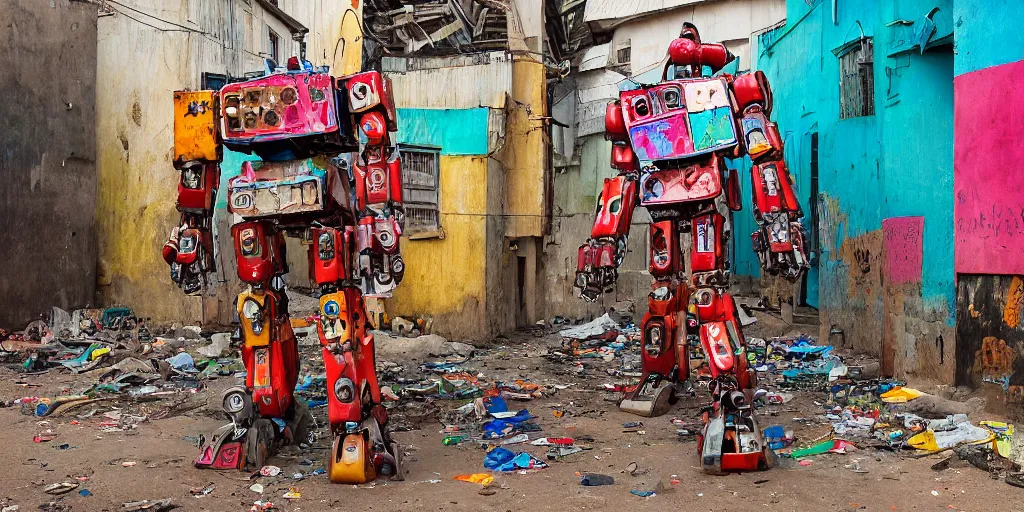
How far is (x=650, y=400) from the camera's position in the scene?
21.2 feet

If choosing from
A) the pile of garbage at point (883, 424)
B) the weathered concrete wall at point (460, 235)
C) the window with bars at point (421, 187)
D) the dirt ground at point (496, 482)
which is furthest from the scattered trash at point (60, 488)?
the window with bars at point (421, 187)

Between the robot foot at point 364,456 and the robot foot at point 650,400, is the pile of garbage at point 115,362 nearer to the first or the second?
the robot foot at point 364,456

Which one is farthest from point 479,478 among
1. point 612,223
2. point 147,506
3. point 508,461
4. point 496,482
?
point 612,223

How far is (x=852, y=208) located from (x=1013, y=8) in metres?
4.01

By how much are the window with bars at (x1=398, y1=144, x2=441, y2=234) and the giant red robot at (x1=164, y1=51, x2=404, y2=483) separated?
20.6 ft

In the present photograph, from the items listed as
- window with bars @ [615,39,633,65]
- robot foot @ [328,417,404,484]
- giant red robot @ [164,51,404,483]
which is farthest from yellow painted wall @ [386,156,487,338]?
window with bars @ [615,39,633,65]

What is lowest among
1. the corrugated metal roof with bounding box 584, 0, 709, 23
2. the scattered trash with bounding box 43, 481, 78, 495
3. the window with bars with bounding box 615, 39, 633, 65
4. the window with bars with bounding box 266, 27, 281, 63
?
the scattered trash with bounding box 43, 481, 78, 495

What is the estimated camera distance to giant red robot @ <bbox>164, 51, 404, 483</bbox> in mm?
4699

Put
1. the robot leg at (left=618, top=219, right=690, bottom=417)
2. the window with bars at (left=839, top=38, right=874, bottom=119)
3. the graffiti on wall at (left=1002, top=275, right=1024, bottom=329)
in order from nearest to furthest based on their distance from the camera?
the graffiti on wall at (left=1002, top=275, right=1024, bottom=329) → the robot leg at (left=618, top=219, right=690, bottom=417) → the window with bars at (left=839, top=38, right=874, bottom=119)

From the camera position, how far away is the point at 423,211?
1156 cm

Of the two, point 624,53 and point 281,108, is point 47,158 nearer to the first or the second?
point 281,108

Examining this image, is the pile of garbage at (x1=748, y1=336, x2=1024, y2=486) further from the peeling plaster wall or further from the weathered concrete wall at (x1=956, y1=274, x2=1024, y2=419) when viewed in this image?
the peeling plaster wall

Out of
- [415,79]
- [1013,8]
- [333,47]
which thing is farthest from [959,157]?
[333,47]

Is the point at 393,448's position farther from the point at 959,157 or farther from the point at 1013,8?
the point at 1013,8
